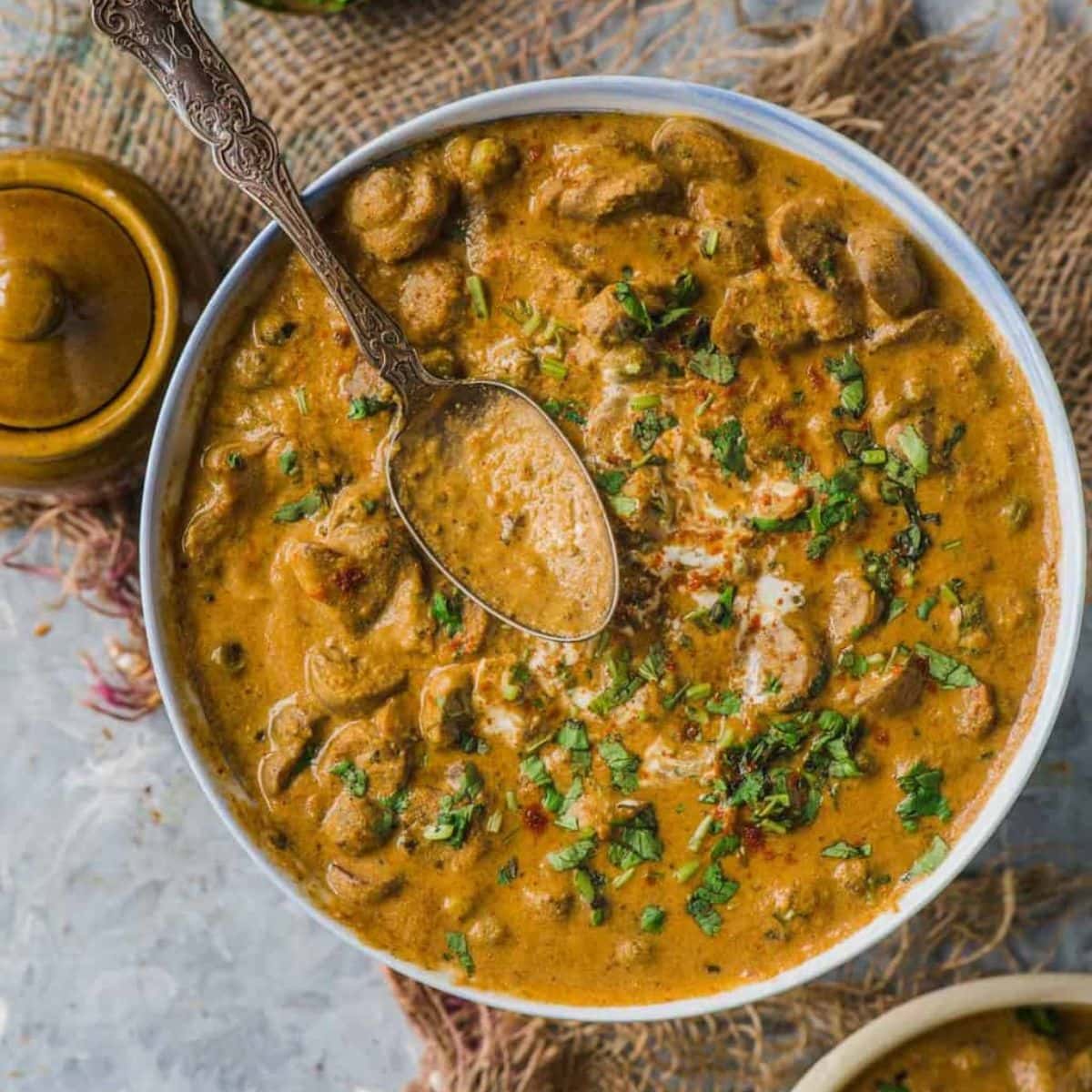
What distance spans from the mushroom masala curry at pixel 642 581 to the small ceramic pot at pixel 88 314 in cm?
30

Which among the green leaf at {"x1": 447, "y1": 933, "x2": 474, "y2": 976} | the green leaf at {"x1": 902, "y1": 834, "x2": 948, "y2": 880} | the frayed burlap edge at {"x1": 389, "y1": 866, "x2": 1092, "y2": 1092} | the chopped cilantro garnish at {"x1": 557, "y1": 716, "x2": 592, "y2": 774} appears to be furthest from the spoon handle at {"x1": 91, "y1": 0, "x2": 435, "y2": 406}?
the frayed burlap edge at {"x1": 389, "y1": 866, "x2": 1092, "y2": 1092}

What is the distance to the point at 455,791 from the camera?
3.90m

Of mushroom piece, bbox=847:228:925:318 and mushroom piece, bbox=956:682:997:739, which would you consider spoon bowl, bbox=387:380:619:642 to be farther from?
mushroom piece, bbox=956:682:997:739

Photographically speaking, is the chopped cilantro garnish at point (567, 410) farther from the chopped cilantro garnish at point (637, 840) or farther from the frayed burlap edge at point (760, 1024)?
the frayed burlap edge at point (760, 1024)

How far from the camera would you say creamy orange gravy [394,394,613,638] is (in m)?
3.80

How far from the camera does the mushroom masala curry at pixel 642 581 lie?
3729mm

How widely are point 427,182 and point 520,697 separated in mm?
1363

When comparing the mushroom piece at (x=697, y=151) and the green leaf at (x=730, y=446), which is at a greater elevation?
the mushroom piece at (x=697, y=151)

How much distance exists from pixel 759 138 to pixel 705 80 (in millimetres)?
808

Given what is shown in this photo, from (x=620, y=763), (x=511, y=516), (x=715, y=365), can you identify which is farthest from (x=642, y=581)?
(x=715, y=365)

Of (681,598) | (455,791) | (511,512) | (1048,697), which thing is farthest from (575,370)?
(1048,697)

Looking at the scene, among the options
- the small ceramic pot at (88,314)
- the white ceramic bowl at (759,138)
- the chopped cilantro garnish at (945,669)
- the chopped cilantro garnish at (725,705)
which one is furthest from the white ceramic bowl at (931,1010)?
the small ceramic pot at (88,314)

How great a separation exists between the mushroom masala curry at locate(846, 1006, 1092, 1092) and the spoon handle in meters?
2.63

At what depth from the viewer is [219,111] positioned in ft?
11.5
